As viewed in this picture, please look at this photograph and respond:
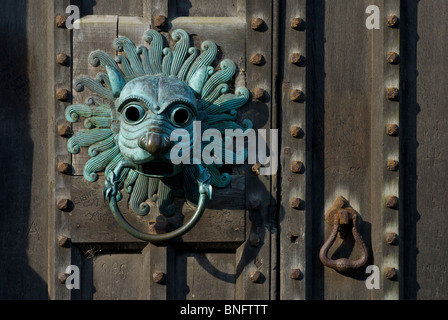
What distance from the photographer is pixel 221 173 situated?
2.81 m

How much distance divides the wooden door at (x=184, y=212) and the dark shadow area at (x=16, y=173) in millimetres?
121

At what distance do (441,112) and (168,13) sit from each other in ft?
3.37

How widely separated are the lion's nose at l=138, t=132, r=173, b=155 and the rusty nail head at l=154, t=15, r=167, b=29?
0.47 meters

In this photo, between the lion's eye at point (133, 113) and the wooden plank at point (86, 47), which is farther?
the wooden plank at point (86, 47)

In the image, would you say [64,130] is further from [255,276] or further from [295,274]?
[295,274]

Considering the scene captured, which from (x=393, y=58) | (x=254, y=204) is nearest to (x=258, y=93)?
(x=254, y=204)

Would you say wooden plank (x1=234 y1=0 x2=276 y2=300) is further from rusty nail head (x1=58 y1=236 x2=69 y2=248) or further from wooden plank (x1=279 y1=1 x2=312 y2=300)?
rusty nail head (x1=58 y1=236 x2=69 y2=248)

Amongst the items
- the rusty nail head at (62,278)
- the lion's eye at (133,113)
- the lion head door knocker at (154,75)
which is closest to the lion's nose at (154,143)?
the lion's eye at (133,113)

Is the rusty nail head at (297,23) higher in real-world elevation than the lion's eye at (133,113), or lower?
higher

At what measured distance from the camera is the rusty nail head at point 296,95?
2.79 m

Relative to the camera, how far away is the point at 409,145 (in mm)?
2855

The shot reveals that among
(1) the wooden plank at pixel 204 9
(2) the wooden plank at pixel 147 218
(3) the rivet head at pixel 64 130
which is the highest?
(1) the wooden plank at pixel 204 9

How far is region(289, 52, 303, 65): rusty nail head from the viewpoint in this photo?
9.18ft

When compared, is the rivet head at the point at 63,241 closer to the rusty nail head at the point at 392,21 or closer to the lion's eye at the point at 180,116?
the lion's eye at the point at 180,116
